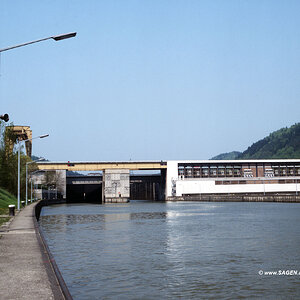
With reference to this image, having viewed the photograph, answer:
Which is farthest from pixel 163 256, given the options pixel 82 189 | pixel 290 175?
pixel 82 189

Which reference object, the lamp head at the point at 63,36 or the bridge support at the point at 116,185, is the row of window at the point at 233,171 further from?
the lamp head at the point at 63,36

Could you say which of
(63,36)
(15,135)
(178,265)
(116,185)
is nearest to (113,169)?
(116,185)

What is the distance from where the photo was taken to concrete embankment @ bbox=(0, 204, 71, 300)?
1107 centimetres

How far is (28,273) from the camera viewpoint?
13477 mm

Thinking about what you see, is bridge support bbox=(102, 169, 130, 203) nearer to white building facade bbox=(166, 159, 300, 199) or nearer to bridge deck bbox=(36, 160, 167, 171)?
bridge deck bbox=(36, 160, 167, 171)

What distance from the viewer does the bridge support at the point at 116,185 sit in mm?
140000

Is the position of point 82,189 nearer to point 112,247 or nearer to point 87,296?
point 112,247

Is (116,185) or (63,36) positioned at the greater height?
(63,36)

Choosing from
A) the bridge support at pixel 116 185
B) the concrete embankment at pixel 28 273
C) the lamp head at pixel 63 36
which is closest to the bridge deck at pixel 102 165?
the bridge support at pixel 116 185

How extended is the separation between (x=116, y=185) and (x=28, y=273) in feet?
417

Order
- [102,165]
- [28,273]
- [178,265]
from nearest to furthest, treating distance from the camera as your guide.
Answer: [28,273], [178,265], [102,165]

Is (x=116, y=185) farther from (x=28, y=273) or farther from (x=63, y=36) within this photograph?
(x=28, y=273)

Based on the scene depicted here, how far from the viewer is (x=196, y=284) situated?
15.6 meters

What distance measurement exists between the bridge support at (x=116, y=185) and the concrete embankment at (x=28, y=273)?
390ft
